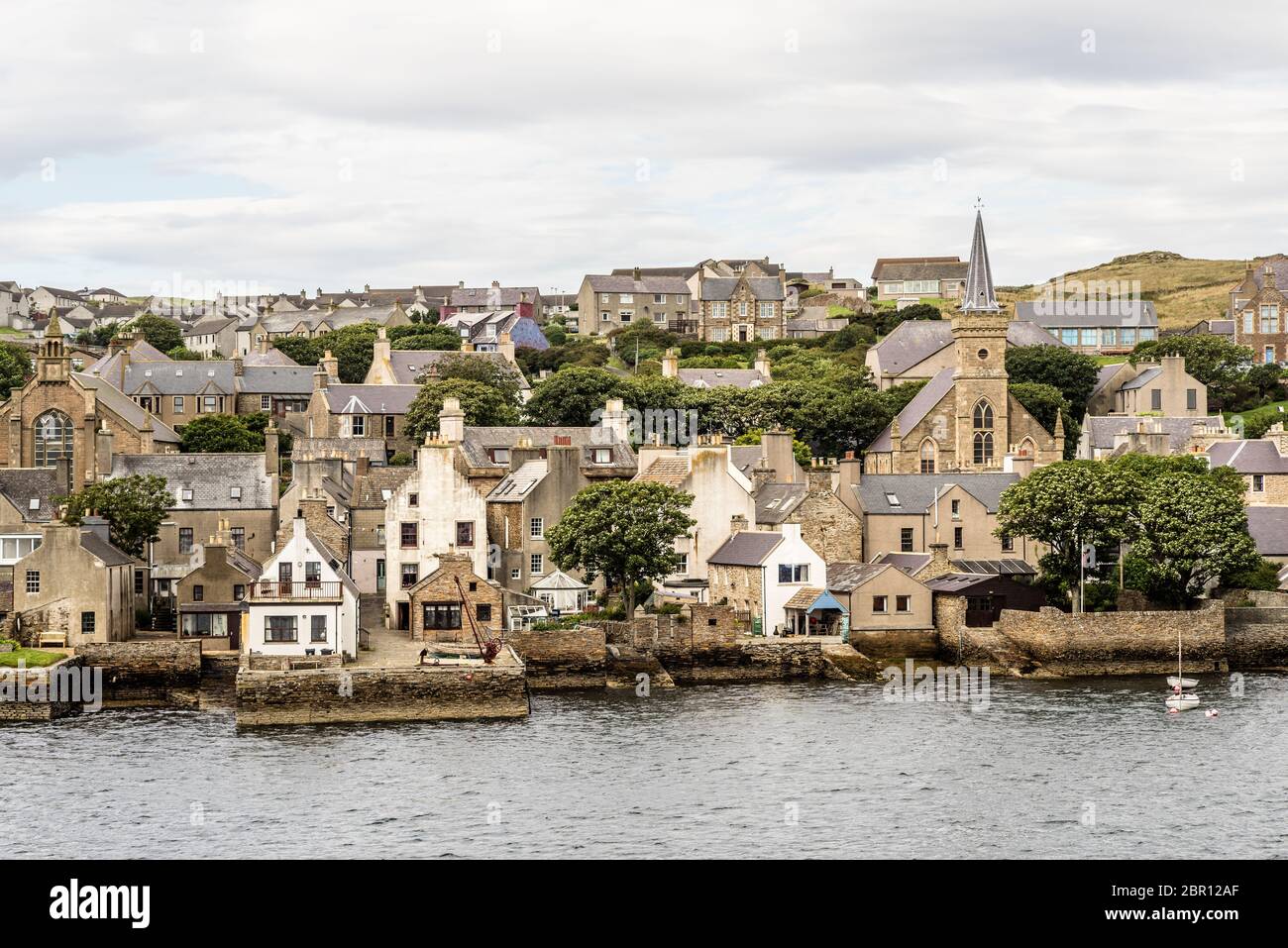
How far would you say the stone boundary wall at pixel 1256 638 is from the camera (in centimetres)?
6334

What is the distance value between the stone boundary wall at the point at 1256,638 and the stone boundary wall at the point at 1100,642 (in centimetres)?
133

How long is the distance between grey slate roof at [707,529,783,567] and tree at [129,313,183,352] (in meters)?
113

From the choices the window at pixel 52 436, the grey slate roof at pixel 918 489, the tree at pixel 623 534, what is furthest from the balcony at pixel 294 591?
the window at pixel 52 436

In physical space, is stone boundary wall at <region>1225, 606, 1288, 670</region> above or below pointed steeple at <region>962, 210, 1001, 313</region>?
below

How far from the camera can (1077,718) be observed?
51.2m

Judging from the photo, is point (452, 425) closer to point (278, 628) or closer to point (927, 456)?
point (278, 628)

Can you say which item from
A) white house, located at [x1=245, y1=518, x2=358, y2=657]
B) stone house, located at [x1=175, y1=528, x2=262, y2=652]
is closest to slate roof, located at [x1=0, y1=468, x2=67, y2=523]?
stone house, located at [x1=175, y1=528, x2=262, y2=652]

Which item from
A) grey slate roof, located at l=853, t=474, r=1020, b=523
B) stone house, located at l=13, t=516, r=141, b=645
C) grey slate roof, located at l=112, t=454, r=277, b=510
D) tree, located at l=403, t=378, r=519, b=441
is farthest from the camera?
tree, located at l=403, t=378, r=519, b=441

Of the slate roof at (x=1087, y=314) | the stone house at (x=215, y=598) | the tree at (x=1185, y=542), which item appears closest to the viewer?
the stone house at (x=215, y=598)

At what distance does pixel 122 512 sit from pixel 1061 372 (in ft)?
244

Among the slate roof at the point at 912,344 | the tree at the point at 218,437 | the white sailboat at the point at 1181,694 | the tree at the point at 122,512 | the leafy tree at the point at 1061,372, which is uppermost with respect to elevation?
Answer: the slate roof at the point at 912,344

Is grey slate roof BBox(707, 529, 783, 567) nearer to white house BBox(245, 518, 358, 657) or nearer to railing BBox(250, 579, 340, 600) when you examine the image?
white house BBox(245, 518, 358, 657)

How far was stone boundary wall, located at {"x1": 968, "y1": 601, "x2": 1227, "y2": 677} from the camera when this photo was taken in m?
61.0

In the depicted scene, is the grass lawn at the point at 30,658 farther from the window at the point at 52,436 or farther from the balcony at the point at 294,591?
the window at the point at 52,436
